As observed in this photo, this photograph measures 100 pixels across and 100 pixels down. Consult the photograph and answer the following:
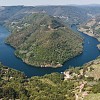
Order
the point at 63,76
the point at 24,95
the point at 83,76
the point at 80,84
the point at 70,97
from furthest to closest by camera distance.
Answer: the point at 63,76 → the point at 83,76 → the point at 80,84 → the point at 24,95 → the point at 70,97

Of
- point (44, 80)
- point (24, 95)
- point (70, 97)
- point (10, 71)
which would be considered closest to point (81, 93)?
point (70, 97)

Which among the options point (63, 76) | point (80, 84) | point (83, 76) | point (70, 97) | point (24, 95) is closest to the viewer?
point (70, 97)

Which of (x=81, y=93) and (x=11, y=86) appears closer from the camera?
(x=81, y=93)

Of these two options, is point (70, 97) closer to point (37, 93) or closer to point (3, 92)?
point (37, 93)

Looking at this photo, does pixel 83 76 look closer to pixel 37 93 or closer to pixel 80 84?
pixel 80 84

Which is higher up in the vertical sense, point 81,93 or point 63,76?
point 81,93

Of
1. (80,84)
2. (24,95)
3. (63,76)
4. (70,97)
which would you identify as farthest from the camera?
(63,76)

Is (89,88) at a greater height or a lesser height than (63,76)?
greater

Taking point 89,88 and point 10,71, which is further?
point 10,71

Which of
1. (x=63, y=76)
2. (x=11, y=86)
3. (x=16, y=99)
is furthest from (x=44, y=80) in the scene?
(x=16, y=99)
